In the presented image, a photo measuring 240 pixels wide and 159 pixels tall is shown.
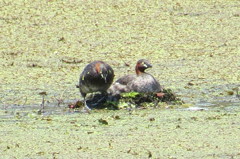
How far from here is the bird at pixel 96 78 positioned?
8766 millimetres

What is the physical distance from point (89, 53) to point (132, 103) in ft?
9.42

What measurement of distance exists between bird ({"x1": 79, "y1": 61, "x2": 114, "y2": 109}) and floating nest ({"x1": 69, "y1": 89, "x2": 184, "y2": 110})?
141 millimetres

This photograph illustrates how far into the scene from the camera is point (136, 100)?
8734mm

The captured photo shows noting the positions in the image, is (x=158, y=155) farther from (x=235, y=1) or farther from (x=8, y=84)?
(x=235, y=1)

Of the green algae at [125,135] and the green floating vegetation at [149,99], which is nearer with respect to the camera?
the green algae at [125,135]

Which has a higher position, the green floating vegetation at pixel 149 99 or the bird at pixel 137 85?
the bird at pixel 137 85

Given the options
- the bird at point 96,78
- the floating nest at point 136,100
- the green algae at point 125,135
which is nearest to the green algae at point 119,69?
the green algae at point 125,135

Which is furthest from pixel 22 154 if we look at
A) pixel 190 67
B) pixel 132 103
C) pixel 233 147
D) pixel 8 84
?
pixel 190 67

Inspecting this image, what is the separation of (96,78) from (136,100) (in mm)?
482

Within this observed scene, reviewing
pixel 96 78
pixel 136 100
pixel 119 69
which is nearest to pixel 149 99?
pixel 136 100

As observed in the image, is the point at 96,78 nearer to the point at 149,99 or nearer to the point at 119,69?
the point at 149,99

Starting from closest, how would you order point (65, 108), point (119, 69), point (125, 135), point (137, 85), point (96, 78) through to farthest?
point (125, 135), point (65, 108), point (96, 78), point (137, 85), point (119, 69)

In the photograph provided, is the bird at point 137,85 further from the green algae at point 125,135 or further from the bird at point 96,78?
the green algae at point 125,135

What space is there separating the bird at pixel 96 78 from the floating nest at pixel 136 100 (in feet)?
0.46
